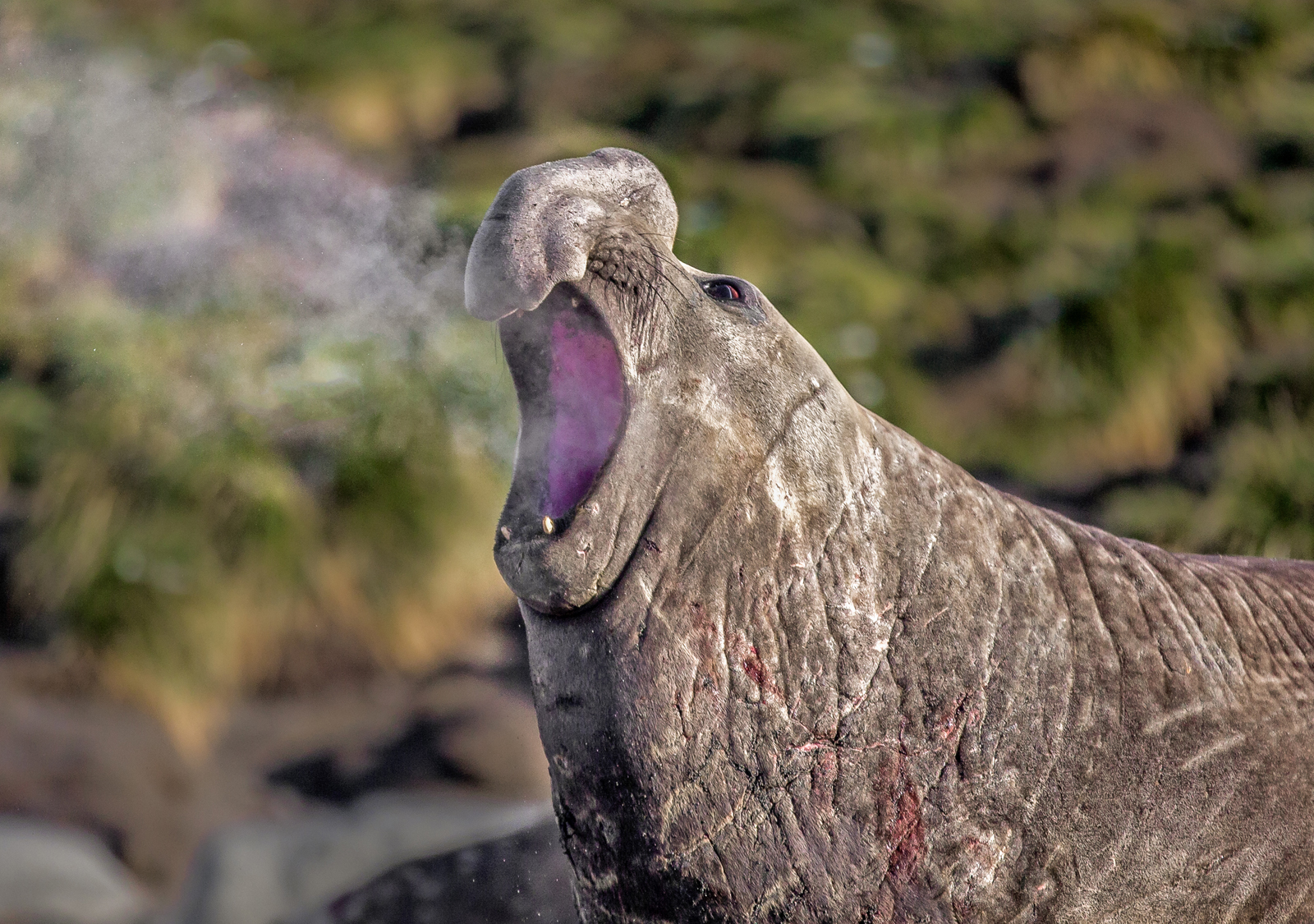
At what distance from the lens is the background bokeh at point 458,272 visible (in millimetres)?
7016

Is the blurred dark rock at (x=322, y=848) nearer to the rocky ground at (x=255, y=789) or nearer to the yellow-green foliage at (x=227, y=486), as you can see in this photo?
the rocky ground at (x=255, y=789)

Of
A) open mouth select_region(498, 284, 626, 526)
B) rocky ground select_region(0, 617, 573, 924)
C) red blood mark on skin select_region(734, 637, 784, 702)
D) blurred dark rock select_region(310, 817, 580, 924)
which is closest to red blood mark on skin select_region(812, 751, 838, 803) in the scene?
red blood mark on skin select_region(734, 637, 784, 702)

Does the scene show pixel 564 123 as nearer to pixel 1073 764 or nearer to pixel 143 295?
pixel 143 295

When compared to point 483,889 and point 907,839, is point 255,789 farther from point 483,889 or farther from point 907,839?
point 907,839

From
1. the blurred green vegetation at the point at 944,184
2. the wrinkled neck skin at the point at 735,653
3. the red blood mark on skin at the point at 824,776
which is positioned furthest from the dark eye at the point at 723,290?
the blurred green vegetation at the point at 944,184

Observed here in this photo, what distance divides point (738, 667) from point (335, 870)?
16.0ft

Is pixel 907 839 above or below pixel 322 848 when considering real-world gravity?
above

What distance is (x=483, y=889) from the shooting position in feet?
14.6

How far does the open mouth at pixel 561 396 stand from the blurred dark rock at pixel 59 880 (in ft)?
17.6

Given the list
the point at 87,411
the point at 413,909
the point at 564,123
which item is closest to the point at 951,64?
the point at 564,123

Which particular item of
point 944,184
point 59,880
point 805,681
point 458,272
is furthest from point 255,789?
point 944,184

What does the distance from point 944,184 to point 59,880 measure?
7100mm

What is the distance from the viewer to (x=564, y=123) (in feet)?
26.9

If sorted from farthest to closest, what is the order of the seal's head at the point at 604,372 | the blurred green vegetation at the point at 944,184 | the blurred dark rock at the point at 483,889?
1. the blurred green vegetation at the point at 944,184
2. the blurred dark rock at the point at 483,889
3. the seal's head at the point at 604,372
